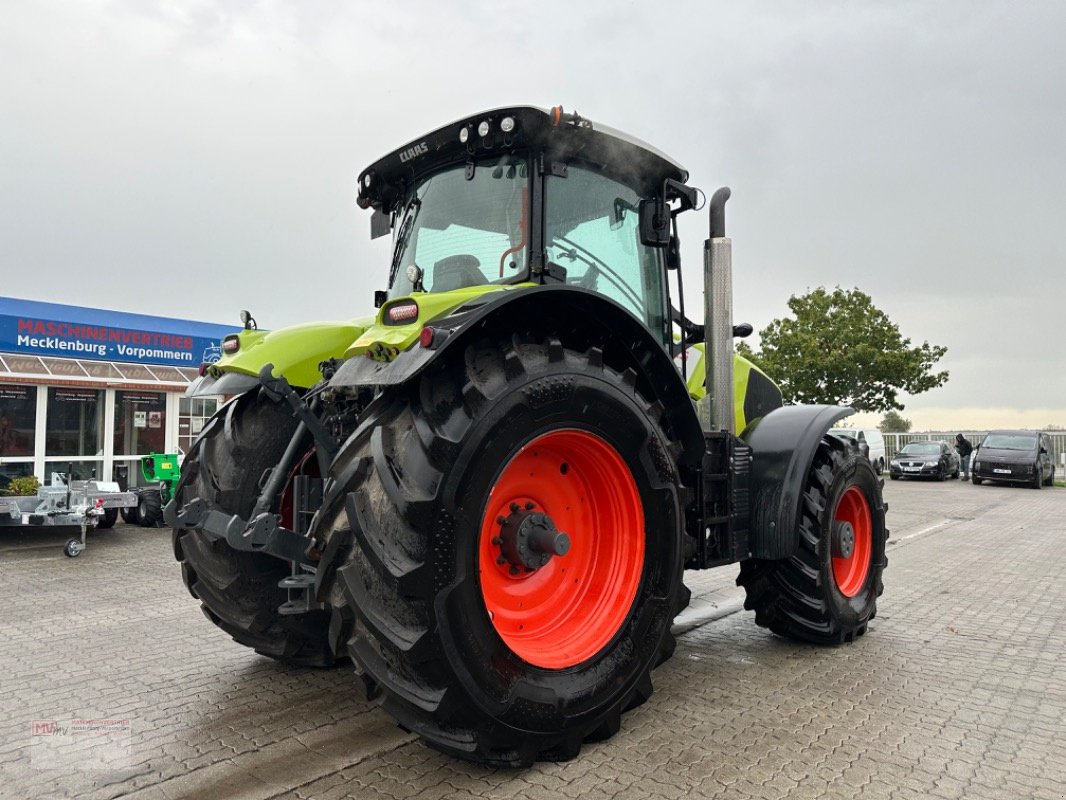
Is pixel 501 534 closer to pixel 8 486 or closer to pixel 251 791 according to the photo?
pixel 251 791

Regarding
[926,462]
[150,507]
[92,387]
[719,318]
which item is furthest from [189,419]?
[926,462]

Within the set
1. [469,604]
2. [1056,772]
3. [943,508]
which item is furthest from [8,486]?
[943,508]

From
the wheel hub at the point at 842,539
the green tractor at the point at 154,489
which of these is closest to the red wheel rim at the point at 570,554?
the wheel hub at the point at 842,539

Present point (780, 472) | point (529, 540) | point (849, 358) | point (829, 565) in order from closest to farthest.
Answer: point (529, 540)
point (780, 472)
point (829, 565)
point (849, 358)

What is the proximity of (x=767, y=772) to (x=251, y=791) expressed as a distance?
1.92 m

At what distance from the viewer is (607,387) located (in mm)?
3023

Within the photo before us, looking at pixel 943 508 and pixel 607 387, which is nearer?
pixel 607 387

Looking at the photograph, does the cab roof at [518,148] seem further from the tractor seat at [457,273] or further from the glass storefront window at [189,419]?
the glass storefront window at [189,419]

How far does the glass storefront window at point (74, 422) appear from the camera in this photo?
1189cm

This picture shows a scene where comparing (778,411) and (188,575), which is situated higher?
(778,411)

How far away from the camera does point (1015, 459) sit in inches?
825

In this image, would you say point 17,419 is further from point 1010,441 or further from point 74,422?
point 1010,441

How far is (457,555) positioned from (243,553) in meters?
1.59

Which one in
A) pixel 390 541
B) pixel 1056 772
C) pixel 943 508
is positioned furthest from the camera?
pixel 943 508
